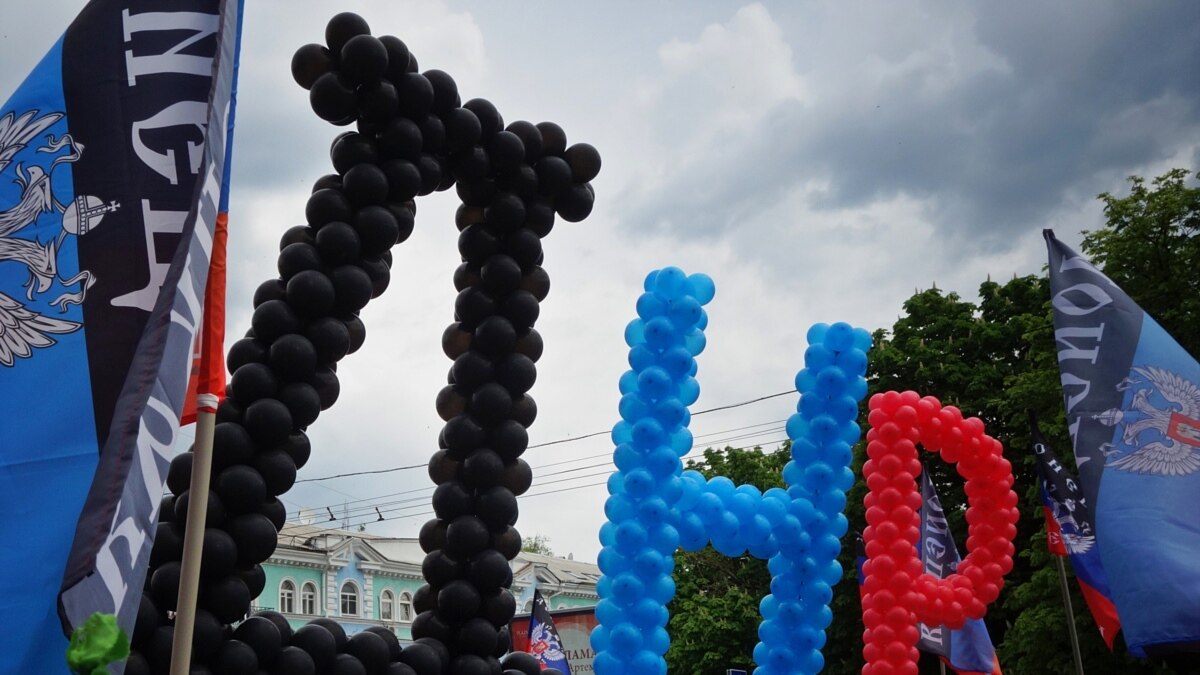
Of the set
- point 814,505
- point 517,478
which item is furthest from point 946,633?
point 517,478

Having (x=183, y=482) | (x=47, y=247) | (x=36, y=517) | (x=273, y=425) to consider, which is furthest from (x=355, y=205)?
→ (x=36, y=517)

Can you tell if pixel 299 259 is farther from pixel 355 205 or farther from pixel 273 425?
pixel 273 425

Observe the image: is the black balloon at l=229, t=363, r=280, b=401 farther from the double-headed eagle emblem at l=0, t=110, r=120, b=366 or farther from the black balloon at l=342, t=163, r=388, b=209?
the double-headed eagle emblem at l=0, t=110, r=120, b=366

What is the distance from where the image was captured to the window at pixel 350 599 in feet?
130

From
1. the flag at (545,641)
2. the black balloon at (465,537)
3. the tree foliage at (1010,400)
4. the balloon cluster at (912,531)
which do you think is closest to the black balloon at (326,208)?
the black balloon at (465,537)

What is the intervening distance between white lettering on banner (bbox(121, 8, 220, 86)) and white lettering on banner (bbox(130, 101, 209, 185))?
0.59 feet

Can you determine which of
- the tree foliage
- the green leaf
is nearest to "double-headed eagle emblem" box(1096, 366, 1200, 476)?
the green leaf

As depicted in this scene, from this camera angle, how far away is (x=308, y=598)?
38344 millimetres

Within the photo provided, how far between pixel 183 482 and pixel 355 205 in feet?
6.66

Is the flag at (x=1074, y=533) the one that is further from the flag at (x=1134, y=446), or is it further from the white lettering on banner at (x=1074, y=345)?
the white lettering on banner at (x=1074, y=345)

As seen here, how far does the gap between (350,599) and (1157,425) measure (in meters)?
35.7

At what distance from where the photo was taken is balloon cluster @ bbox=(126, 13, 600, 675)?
21.7 ft

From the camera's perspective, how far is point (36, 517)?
4352 mm

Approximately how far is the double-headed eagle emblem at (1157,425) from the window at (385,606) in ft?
119
